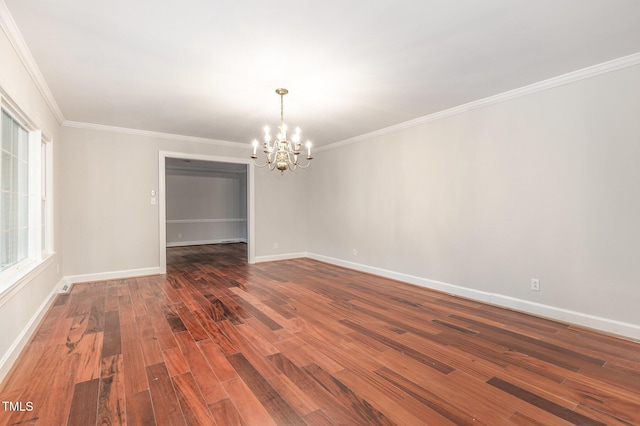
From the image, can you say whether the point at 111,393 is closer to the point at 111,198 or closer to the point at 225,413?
the point at 225,413

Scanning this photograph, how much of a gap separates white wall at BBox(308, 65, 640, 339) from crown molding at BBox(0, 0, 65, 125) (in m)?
4.47

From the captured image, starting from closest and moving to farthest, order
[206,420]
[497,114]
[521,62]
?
[206,420] → [521,62] → [497,114]

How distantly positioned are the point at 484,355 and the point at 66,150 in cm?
617

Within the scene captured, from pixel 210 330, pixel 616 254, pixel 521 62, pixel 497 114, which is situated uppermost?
pixel 521 62

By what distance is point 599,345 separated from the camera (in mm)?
2670

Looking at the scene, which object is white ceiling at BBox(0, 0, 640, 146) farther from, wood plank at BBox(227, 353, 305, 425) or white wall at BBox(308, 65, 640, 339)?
wood plank at BBox(227, 353, 305, 425)

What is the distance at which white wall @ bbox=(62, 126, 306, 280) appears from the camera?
15.9 feet

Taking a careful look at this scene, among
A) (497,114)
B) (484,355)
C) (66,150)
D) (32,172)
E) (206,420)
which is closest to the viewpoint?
(206,420)

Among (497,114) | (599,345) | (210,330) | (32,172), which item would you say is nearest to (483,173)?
(497,114)

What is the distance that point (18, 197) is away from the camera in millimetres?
3035

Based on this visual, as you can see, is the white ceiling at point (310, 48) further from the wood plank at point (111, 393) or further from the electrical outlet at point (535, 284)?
the wood plank at point (111, 393)

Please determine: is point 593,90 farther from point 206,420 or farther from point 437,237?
point 206,420

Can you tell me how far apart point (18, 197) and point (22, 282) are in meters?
0.94

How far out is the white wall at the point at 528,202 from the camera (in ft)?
9.45
